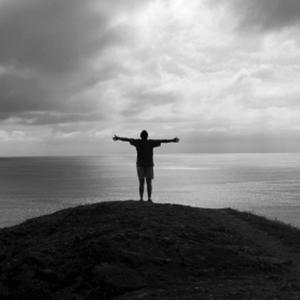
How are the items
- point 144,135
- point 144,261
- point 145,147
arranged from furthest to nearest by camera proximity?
point 144,135 → point 145,147 → point 144,261

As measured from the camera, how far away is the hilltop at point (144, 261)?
10.3 metres

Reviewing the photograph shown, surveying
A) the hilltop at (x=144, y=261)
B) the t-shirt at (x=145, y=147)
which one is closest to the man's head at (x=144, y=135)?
the t-shirt at (x=145, y=147)

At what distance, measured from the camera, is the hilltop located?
10.3 m

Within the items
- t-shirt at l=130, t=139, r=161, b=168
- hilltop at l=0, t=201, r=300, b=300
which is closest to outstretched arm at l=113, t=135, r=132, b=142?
t-shirt at l=130, t=139, r=161, b=168

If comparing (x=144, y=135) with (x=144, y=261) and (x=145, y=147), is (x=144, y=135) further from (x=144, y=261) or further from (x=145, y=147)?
(x=144, y=261)

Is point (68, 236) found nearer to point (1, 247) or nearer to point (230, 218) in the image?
point (1, 247)

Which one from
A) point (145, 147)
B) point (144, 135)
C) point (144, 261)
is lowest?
point (144, 261)

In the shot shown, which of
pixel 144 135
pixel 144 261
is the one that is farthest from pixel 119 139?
pixel 144 261

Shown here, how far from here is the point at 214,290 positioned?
9688 millimetres

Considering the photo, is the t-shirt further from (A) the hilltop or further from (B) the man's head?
(A) the hilltop

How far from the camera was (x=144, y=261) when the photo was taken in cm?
1182

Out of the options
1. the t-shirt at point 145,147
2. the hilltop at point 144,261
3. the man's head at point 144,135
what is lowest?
the hilltop at point 144,261

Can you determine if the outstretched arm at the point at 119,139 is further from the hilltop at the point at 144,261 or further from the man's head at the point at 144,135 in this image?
the hilltop at the point at 144,261

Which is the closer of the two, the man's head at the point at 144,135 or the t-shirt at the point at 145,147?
the t-shirt at the point at 145,147
